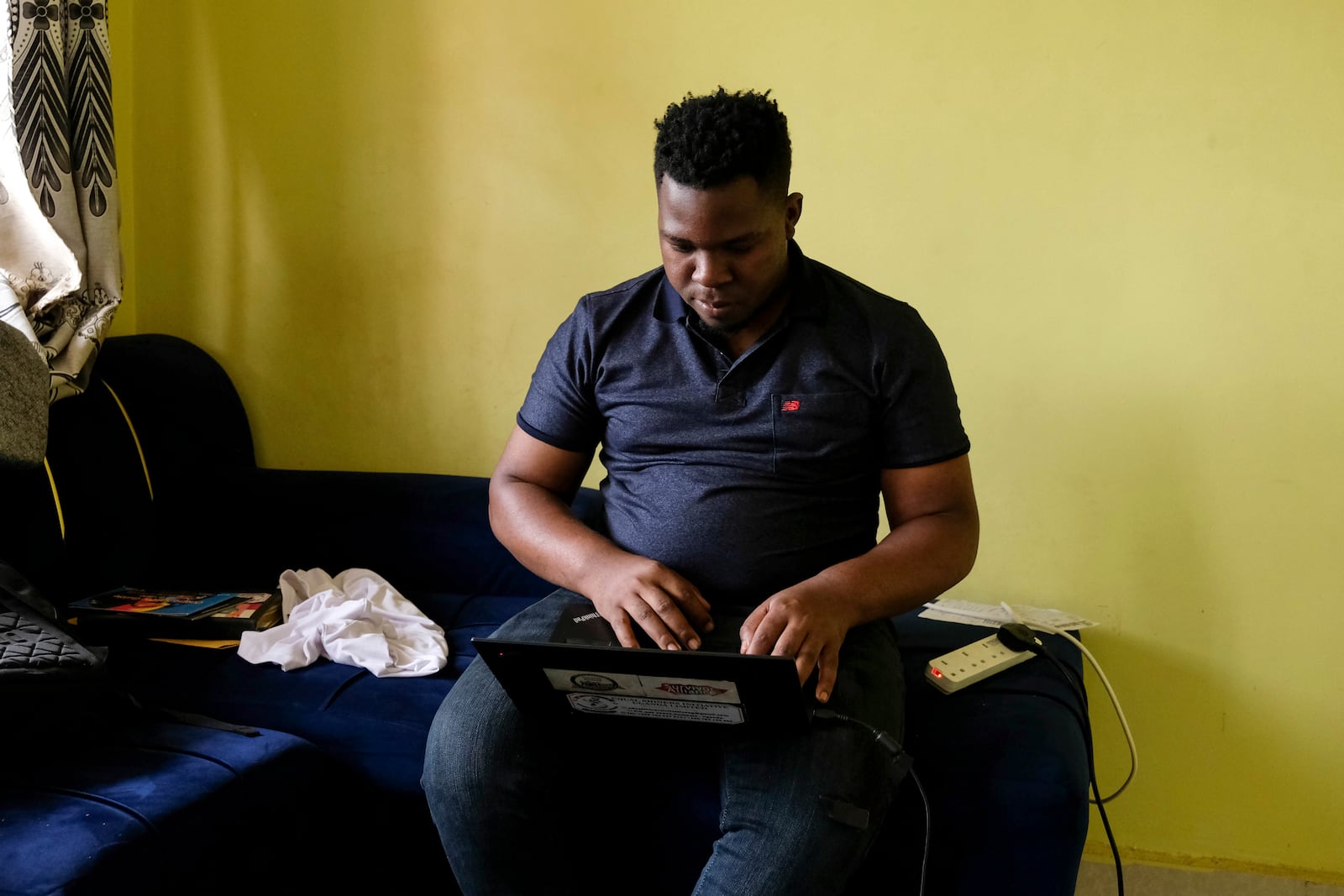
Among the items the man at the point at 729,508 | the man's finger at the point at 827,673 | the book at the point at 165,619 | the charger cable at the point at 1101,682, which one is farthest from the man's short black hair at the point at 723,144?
the book at the point at 165,619

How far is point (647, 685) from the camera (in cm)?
112

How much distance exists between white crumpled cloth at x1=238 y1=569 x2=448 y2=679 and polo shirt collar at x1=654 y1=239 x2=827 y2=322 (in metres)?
0.64

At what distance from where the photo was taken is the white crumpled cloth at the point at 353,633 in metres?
1.61

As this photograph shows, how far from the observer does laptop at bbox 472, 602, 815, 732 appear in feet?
3.47

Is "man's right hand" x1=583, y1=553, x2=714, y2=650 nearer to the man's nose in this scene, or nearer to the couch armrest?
the man's nose

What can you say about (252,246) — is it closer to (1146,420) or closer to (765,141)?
(765,141)

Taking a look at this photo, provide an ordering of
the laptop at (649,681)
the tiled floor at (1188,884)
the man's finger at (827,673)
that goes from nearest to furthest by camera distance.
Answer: the laptop at (649,681), the man's finger at (827,673), the tiled floor at (1188,884)

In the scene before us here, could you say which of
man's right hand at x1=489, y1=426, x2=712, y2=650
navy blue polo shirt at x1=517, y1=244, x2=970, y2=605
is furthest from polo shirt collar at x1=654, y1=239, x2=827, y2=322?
man's right hand at x1=489, y1=426, x2=712, y2=650

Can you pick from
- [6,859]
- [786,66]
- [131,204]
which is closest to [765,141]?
[786,66]

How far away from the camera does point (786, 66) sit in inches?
73.8

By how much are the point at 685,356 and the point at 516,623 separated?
42 centimetres

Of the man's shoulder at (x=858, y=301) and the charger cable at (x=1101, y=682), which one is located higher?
the man's shoulder at (x=858, y=301)

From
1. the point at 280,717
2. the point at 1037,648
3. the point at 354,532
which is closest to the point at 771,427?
the point at 1037,648

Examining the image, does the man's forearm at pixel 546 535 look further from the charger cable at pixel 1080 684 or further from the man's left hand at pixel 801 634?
the charger cable at pixel 1080 684
